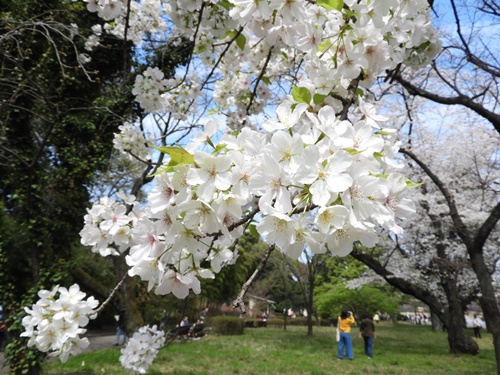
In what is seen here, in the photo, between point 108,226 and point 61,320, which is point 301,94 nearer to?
point 108,226

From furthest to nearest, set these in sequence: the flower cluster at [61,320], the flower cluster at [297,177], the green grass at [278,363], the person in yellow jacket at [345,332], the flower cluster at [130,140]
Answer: the person in yellow jacket at [345,332] → the green grass at [278,363] → the flower cluster at [130,140] → the flower cluster at [61,320] → the flower cluster at [297,177]

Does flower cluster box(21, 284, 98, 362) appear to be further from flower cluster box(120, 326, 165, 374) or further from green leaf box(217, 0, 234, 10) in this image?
flower cluster box(120, 326, 165, 374)

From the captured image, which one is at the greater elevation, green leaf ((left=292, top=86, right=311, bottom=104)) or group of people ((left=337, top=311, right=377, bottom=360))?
green leaf ((left=292, top=86, right=311, bottom=104))

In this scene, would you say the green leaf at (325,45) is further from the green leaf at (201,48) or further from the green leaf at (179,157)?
the green leaf at (201,48)

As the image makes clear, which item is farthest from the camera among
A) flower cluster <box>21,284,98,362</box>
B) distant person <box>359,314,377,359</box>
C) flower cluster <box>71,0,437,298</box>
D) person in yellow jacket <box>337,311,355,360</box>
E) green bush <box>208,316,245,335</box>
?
green bush <box>208,316,245,335</box>

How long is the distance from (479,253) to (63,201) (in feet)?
22.9

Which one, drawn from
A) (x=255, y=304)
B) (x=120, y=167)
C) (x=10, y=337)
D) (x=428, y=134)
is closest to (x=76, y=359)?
(x=10, y=337)

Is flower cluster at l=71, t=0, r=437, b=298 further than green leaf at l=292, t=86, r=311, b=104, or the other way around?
green leaf at l=292, t=86, r=311, b=104

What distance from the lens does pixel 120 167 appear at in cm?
920

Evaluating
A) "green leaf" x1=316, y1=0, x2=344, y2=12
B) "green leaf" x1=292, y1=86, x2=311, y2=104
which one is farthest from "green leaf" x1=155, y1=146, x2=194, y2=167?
"green leaf" x1=316, y1=0, x2=344, y2=12

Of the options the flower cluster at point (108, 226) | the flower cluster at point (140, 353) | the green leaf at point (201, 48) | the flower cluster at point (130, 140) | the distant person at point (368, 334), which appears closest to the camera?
A: the flower cluster at point (108, 226)

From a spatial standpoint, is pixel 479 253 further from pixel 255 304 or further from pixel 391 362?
pixel 255 304

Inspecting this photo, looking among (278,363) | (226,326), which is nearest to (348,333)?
(278,363)

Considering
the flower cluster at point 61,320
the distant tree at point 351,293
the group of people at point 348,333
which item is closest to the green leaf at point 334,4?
the flower cluster at point 61,320
